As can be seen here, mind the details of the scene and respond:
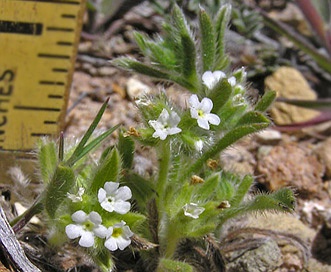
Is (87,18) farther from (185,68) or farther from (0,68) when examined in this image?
(185,68)

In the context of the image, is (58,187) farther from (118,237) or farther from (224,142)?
(224,142)

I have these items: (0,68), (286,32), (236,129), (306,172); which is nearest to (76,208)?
(236,129)

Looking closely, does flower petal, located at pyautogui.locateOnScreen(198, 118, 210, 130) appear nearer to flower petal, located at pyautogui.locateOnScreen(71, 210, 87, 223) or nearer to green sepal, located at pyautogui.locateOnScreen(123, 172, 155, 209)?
green sepal, located at pyautogui.locateOnScreen(123, 172, 155, 209)

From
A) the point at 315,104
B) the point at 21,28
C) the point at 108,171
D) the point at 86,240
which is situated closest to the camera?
the point at 86,240

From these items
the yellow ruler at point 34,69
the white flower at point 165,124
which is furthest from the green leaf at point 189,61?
the yellow ruler at point 34,69

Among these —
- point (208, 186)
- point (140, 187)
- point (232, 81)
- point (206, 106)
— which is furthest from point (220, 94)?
point (140, 187)

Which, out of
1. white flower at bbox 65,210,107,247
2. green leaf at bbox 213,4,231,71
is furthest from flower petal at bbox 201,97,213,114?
white flower at bbox 65,210,107,247
